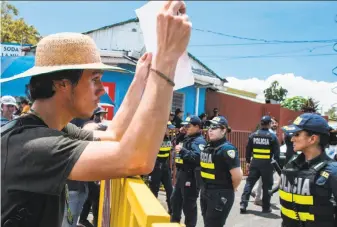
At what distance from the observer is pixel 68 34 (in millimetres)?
1459

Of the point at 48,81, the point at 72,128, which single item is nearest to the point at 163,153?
the point at 72,128

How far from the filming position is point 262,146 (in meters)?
7.89

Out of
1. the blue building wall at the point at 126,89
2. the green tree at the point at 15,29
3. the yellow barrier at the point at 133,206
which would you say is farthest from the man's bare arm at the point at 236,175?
the green tree at the point at 15,29

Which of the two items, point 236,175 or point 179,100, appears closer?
point 236,175

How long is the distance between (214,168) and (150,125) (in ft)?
12.8

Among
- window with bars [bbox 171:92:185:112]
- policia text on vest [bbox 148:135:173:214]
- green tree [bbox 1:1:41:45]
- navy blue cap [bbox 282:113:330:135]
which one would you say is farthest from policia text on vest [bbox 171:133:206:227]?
green tree [bbox 1:1:41:45]

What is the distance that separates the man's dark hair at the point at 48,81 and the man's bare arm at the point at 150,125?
352mm

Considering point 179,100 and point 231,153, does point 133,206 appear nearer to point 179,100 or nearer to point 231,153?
A: point 231,153

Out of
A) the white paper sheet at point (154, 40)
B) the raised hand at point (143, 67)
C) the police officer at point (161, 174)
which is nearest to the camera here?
the white paper sheet at point (154, 40)

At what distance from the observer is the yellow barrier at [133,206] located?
4.57 feet

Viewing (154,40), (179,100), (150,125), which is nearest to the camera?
(150,125)

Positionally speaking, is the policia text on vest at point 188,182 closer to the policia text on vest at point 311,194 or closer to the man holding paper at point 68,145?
the policia text on vest at point 311,194

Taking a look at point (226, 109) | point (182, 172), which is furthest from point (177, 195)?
point (226, 109)

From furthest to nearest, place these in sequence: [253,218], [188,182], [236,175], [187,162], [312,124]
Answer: [253,218] < [187,162] < [188,182] < [236,175] < [312,124]
